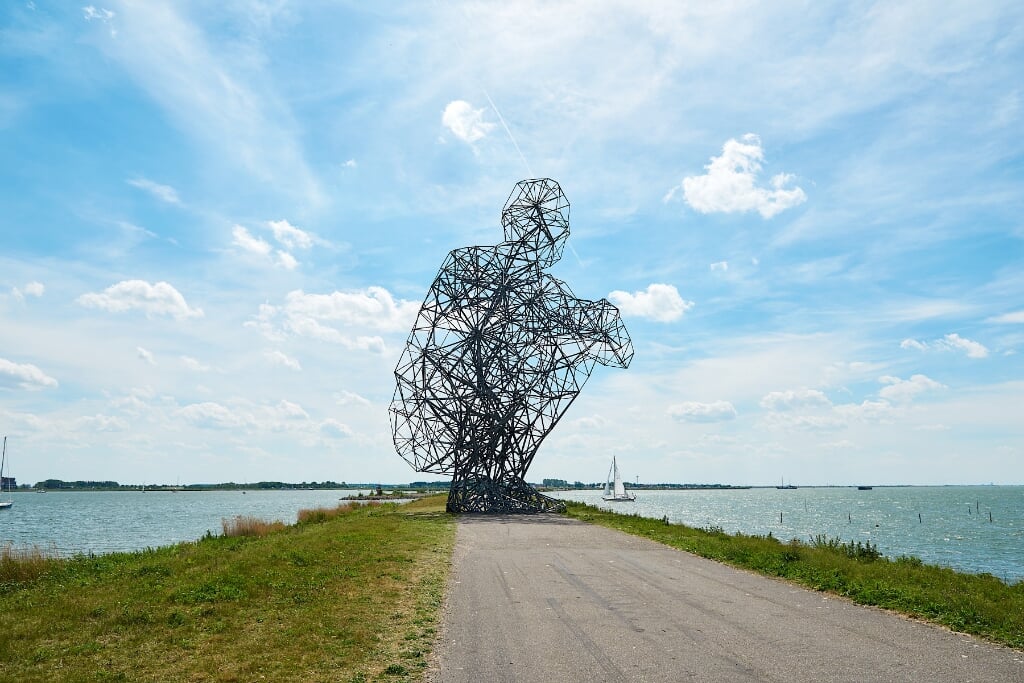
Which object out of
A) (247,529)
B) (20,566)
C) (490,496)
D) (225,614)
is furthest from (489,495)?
(225,614)

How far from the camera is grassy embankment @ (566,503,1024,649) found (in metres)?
10.6

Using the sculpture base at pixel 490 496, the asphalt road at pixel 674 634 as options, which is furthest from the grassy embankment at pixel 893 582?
the sculpture base at pixel 490 496

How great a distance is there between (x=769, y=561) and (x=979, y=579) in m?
4.11

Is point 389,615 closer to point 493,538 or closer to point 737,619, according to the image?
point 737,619

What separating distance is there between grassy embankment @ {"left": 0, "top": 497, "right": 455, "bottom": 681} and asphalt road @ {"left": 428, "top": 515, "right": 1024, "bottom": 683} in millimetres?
877

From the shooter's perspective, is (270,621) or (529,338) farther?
(529,338)

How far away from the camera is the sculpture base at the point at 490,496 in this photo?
3306 centimetres

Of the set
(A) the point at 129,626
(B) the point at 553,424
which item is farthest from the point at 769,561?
(B) the point at 553,424

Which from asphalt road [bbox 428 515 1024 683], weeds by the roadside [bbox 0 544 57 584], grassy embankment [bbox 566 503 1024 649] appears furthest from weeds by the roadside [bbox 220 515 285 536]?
grassy embankment [bbox 566 503 1024 649]

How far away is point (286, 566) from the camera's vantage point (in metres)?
15.5

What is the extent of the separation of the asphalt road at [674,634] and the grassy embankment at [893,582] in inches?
17.4

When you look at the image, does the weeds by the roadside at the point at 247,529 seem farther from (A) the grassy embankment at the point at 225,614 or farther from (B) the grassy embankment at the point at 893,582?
(B) the grassy embankment at the point at 893,582

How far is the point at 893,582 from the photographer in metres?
13.4

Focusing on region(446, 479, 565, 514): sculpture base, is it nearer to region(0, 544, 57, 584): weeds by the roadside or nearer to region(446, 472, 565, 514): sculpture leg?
region(446, 472, 565, 514): sculpture leg
